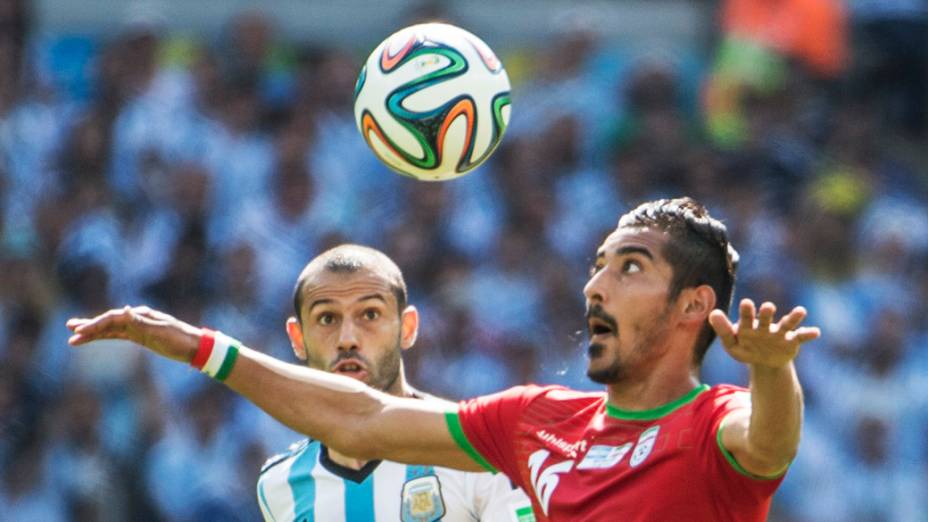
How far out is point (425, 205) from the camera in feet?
36.8

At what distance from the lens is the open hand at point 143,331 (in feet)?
15.1

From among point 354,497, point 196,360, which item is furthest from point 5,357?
point 196,360

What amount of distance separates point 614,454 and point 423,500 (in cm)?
126

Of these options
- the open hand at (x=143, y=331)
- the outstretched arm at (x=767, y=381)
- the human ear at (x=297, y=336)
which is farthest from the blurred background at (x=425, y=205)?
the outstretched arm at (x=767, y=381)

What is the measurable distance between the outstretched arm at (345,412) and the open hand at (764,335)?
4.01ft

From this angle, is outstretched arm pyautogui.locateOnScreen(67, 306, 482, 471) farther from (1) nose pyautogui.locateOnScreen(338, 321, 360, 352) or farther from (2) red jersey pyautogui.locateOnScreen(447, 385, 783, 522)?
(1) nose pyautogui.locateOnScreen(338, 321, 360, 352)

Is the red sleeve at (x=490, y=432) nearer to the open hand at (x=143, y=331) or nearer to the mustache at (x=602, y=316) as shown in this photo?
the mustache at (x=602, y=316)

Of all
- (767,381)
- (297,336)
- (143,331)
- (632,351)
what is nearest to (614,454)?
(632,351)

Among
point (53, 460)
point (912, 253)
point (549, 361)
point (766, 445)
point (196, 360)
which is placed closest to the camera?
point (766, 445)

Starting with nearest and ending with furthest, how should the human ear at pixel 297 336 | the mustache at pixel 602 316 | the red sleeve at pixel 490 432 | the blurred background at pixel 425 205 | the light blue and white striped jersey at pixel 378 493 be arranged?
the mustache at pixel 602 316
the red sleeve at pixel 490 432
the light blue and white striped jersey at pixel 378 493
the human ear at pixel 297 336
the blurred background at pixel 425 205

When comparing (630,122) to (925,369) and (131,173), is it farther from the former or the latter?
(131,173)

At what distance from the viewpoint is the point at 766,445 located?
4371mm

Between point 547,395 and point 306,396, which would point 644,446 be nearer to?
point 547,395

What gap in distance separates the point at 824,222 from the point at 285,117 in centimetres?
405
